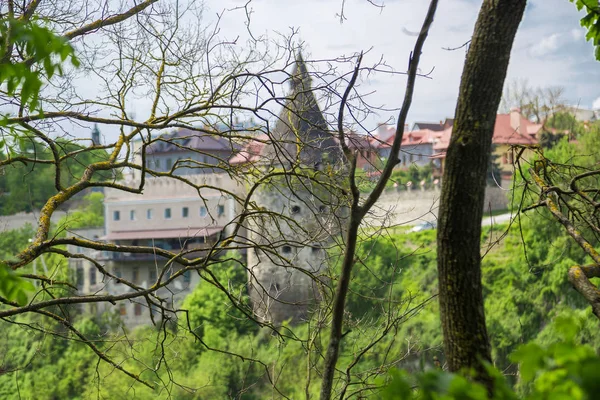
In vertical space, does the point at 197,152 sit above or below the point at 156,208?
Answer: above

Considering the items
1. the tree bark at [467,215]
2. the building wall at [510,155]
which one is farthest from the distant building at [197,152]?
the tree bark at [467,215]

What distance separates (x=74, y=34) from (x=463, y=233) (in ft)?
8.04

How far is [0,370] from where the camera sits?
128 inches

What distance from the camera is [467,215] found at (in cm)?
167

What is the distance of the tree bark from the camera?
65.7 inches

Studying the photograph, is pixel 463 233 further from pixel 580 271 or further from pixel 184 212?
pixel 184 212

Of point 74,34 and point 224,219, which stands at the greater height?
point 74,34

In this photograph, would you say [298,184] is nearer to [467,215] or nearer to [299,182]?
[299,182]

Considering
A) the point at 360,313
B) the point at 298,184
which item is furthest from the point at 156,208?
the point at 298,184

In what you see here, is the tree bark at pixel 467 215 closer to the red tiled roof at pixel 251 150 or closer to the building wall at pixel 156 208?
the red tiled roof at pixel 251 150

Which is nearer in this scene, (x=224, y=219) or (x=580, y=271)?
(x=580, y=271)

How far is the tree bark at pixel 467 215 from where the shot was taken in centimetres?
167

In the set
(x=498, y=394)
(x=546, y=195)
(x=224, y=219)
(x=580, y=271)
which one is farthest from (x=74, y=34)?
(x=224, y=219)

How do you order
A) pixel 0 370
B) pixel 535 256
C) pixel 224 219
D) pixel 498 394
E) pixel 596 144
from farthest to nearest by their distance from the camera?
pixel 224 219
pixel 535 256
pixel 596 144
pixel 0 370
pixel 498 394
